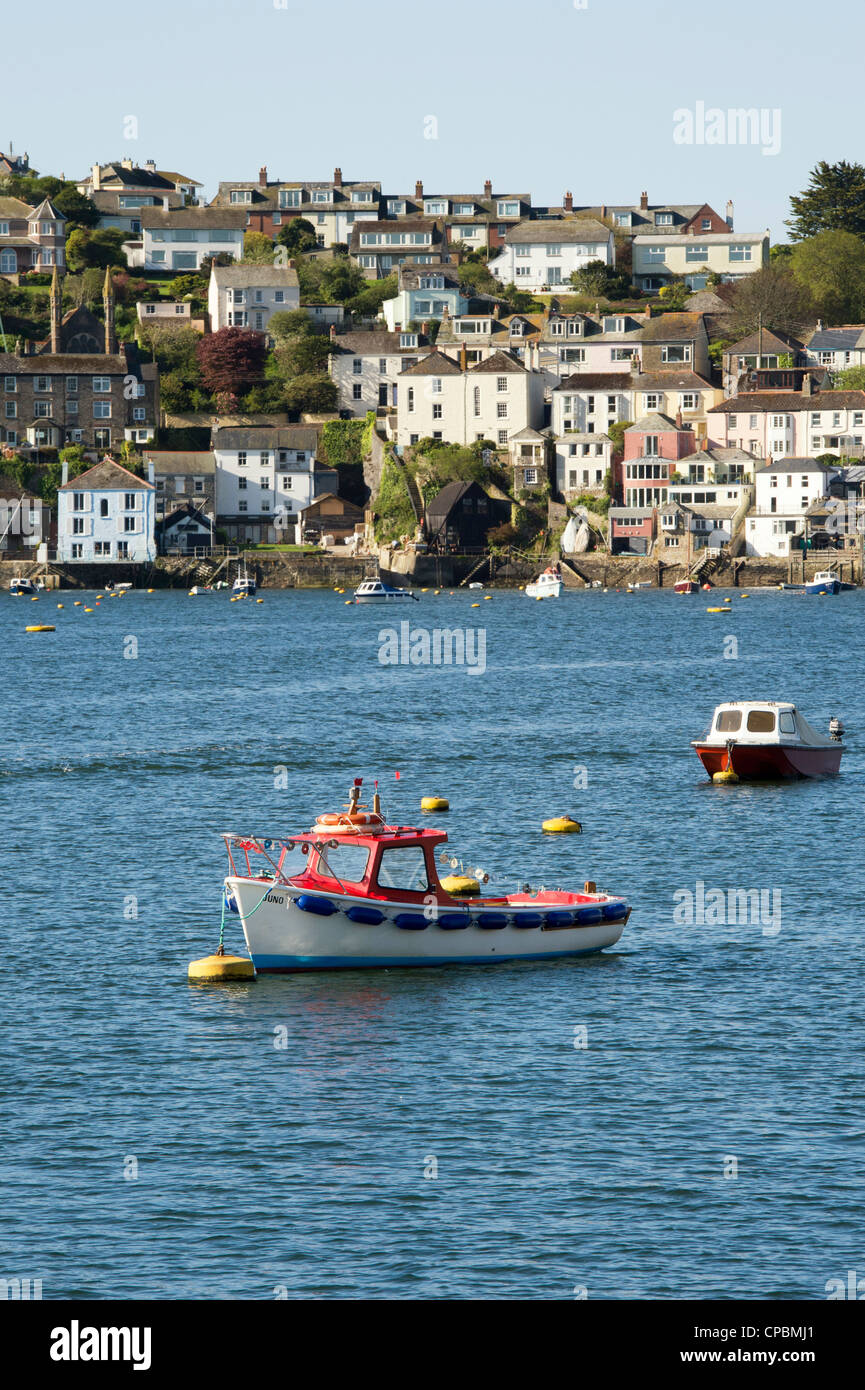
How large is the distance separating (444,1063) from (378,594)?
136053mm

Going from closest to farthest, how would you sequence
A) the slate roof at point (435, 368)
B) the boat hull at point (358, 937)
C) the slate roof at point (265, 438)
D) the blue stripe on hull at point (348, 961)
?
the boat hull at point (358, 937) → the blue stripe on hull at point (348, 961) → the slate roof at point (265, 438) → the slate roof at point (435, 368)

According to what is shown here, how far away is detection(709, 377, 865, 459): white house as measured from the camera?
182 m

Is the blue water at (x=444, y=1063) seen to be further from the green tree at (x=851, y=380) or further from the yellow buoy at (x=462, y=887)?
the green tree at (x=851, y=380)

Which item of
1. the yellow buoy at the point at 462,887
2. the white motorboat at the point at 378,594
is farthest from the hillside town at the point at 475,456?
the yellow buoy at the point at 462,887

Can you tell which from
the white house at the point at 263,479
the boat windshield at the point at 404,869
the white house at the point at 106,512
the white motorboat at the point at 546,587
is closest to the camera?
the boat windshield at the point at 404,869

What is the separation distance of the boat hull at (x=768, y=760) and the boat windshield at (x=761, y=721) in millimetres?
745

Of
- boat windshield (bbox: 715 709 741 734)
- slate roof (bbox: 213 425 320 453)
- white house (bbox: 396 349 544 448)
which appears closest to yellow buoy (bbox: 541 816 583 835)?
boat windshield (bbox: 715 709 741 734)

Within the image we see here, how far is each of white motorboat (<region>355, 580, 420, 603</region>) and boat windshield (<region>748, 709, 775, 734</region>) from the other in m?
104

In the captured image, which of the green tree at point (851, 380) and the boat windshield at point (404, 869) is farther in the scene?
the green tree at point (851, 380)

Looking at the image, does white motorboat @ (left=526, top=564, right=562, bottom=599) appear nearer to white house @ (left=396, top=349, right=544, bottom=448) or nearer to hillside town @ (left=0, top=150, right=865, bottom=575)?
hillside town @ (left=0, top=150, right=865, bottom=575)

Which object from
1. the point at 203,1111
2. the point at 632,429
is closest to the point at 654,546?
the point at 632,429

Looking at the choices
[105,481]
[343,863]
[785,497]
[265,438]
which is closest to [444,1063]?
[343,863]

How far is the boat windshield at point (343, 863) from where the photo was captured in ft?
118

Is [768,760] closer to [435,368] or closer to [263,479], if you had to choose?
[263,479]
